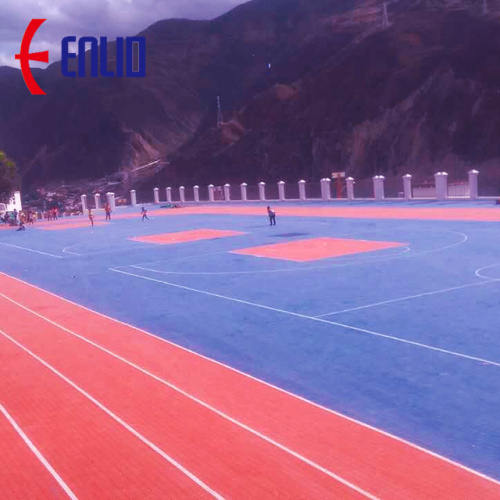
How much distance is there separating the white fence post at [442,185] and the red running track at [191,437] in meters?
33.5

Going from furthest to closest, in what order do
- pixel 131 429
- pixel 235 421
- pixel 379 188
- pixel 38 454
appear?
pixel 379 188
pixel 235 421
pixel 131 429
pixel 38 454

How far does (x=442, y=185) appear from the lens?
44.1 meters

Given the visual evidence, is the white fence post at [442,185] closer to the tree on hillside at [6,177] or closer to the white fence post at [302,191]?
the white fence post at [302,191]

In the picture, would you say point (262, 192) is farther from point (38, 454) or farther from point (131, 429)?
point (38, 454)

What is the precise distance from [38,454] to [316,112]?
75.0 meters

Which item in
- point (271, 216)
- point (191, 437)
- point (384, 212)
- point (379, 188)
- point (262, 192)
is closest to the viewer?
point (191, 437)

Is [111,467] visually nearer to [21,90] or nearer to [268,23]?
[268,23]

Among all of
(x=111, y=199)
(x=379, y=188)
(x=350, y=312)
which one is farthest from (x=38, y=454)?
(x=111, y=199)

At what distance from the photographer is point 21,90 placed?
165375 millimetres

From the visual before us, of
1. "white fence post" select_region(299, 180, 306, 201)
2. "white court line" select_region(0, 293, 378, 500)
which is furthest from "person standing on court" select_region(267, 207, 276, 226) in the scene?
"white court line" select_region(0, 293, 378, 500)

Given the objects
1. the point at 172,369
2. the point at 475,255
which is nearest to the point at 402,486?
the point at 172,369

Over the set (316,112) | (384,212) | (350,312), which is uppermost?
(316,112)

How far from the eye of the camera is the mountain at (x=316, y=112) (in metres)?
66.9

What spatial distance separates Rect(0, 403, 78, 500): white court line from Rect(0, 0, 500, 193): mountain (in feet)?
181
